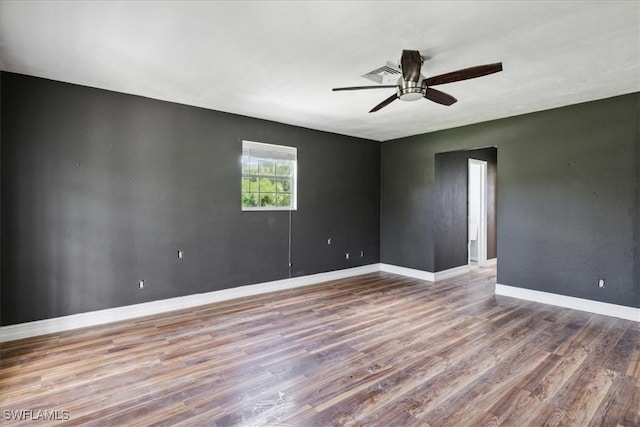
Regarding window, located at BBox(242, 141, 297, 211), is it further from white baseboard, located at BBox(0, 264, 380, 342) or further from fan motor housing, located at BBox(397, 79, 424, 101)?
fan motor housing, located at BBox(397, 79, 424, 101)

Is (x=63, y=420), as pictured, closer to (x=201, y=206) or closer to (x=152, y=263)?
(x=152, y=263)

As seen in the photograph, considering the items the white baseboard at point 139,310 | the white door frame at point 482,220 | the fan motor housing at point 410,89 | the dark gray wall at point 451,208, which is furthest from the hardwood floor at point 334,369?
the white door frame at point 482,220

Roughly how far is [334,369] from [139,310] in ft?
8.55

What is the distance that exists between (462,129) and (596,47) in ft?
8.87

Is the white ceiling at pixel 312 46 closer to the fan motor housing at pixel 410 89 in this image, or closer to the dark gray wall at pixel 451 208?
the fan motor housing at pixel 410 89

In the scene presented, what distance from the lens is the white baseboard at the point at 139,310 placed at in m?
3.29

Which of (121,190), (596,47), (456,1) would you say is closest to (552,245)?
(596,47)

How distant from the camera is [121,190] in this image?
12.6 ft

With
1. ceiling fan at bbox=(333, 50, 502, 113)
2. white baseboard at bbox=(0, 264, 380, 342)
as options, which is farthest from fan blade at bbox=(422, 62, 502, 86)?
white baseboard at bbox=(0, 264, 380, 342)

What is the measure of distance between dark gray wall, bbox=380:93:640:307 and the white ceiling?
0.42 meters

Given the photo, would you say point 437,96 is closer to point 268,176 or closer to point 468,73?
point 468,73

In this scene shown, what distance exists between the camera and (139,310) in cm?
394

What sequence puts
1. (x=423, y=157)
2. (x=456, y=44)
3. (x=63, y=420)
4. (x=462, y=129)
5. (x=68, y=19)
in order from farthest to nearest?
(x=423, y=157) → (x=462, y=129) → (x=456, y=44) → (x=68, y=19) → (x=63, y=420)

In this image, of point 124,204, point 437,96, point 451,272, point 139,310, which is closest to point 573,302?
point 451,272
